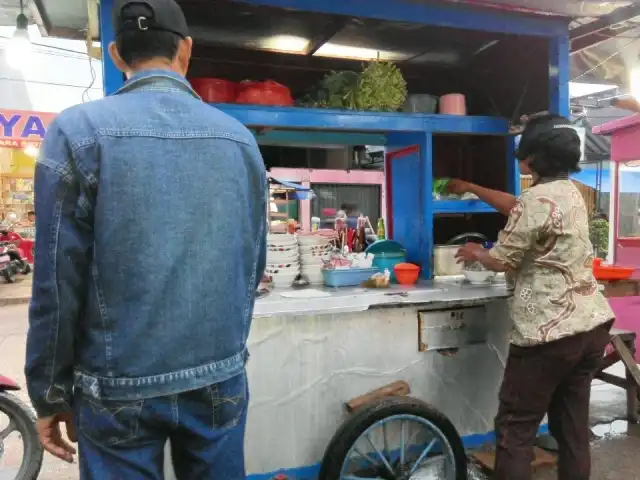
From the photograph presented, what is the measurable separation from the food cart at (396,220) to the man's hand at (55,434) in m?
1.10

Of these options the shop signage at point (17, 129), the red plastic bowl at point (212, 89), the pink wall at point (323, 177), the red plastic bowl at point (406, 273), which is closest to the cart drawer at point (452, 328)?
the red plastic bowl at point (406, 273)

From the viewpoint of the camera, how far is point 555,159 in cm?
241

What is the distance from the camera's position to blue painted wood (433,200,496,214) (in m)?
3.37

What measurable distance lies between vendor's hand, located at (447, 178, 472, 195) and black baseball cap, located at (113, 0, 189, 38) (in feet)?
7.26

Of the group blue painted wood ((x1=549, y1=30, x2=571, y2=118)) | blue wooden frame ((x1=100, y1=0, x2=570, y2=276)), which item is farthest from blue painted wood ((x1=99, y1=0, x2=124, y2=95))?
blue painted wood ((x1=549, y1=30, x2=571, y2=118))

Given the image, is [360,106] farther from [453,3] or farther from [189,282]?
[189,282]

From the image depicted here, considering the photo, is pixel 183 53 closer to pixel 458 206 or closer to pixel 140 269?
pixel 140 269

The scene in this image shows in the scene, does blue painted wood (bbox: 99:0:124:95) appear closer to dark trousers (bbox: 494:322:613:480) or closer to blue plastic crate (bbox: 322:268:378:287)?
blue plastic crate (bbox: 322:268:378:287)

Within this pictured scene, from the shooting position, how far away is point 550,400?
244cm

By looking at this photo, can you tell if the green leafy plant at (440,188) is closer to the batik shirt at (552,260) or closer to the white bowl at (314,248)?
the white bowl at (314,248)

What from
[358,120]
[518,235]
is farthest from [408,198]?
[518,235]

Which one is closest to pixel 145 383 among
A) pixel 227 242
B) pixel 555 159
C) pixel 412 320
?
pixel 227 242

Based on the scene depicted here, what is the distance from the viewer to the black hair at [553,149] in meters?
2.41

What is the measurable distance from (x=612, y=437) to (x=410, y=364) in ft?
5.98
